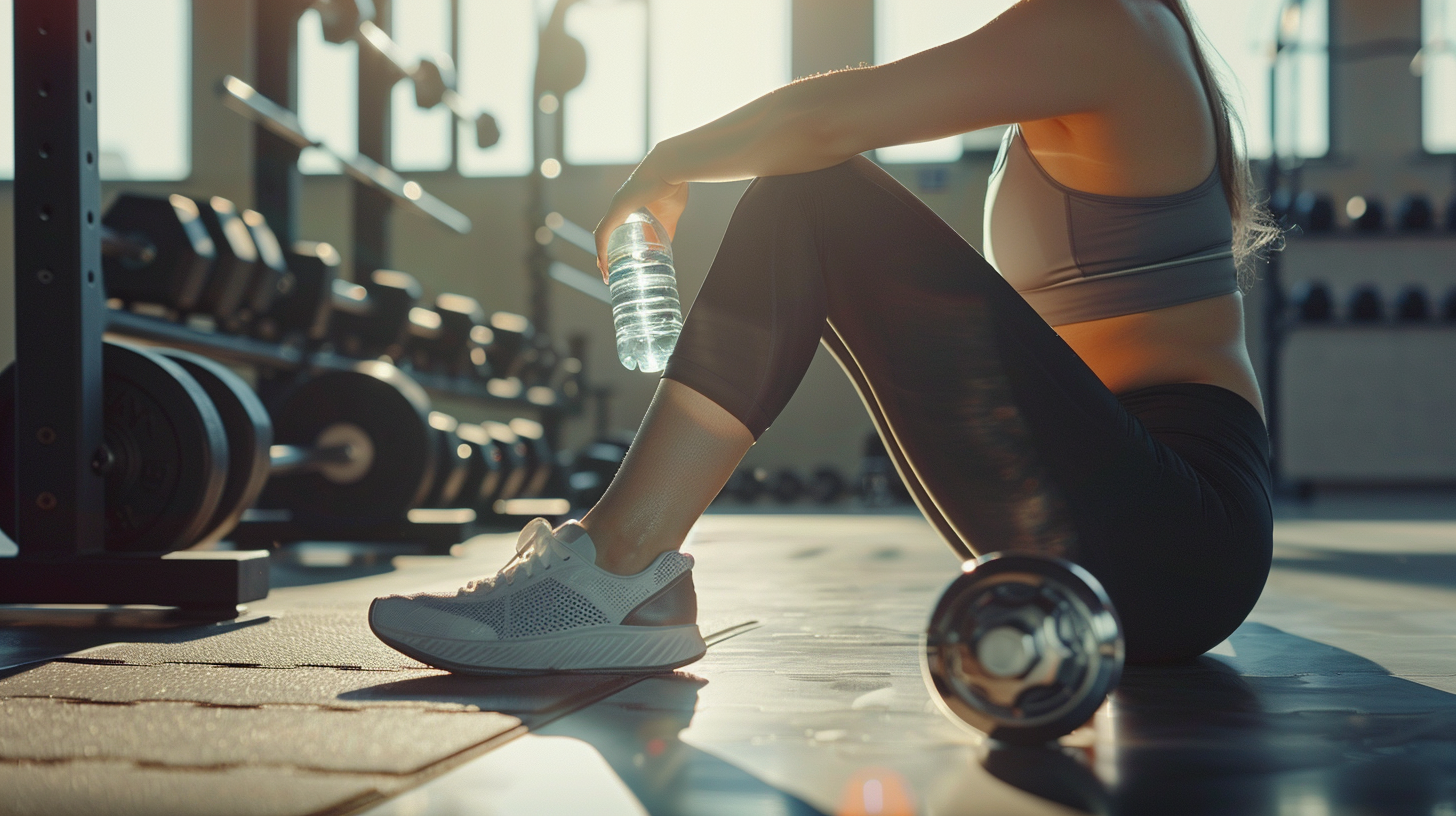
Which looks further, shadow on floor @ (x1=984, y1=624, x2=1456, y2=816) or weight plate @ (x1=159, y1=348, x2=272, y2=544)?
weight plate @ (x1=159, y1=348, x2=272, y2=544)

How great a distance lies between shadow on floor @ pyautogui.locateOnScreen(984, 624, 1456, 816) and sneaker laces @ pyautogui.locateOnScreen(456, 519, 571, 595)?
1.33 ft

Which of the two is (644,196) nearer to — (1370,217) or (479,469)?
(479,469)

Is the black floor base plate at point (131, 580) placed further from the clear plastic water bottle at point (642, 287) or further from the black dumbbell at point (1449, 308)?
the black dumbbell at point (1449, 308)

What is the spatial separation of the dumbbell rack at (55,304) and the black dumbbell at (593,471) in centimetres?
274

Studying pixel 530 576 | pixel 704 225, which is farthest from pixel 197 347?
pixel 704 225

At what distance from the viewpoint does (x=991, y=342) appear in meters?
0.84

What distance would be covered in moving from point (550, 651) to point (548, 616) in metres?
A: 0.03

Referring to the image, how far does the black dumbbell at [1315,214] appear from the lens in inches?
239

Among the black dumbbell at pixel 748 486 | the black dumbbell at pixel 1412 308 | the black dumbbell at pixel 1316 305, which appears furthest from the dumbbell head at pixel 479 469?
the black dumbbell at pixel 1412 308

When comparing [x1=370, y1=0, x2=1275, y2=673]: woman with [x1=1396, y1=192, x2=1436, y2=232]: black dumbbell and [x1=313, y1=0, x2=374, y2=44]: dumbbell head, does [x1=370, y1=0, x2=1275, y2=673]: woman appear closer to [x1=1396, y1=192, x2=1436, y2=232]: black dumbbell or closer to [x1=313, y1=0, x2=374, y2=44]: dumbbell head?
[x1=313, y1=0, x2=374, y2=44]: dumbbell head

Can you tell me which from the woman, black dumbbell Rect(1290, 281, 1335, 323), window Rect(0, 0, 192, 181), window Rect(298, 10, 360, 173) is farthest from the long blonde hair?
window Rect(0, 0, 192, 181)

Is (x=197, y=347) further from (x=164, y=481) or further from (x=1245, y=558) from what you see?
(x=1245, y=558)

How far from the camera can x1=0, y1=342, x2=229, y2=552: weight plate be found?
4.67 feet

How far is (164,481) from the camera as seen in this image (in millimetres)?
1448
